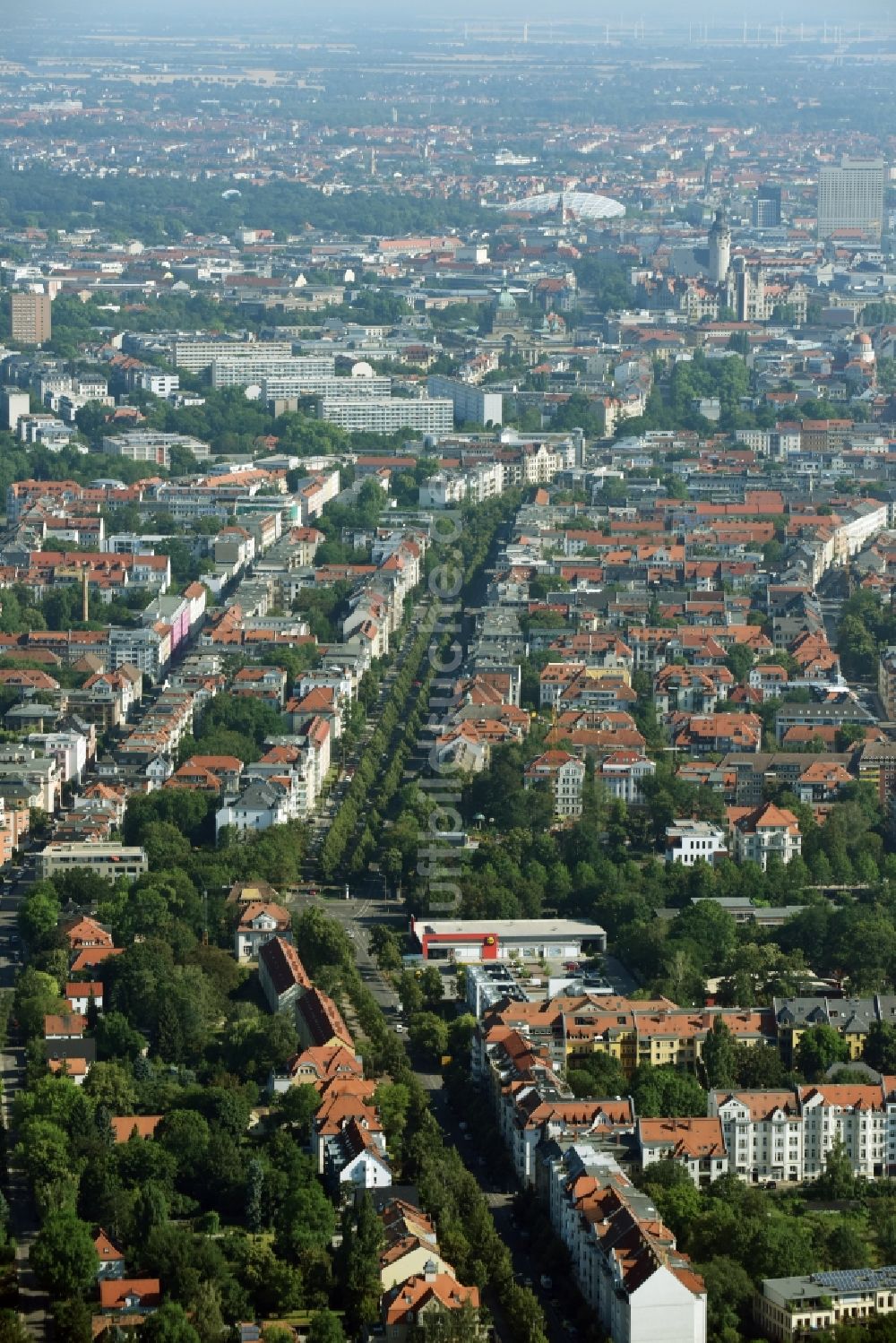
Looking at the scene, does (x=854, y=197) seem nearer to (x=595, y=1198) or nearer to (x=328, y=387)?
(x=328, y=387)

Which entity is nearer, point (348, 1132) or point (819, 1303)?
point (819, 1303)

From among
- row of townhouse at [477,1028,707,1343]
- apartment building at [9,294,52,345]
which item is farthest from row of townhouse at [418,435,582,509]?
row of townhouse at [477,1028,707,1343]

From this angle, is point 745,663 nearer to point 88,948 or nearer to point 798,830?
point 798,830

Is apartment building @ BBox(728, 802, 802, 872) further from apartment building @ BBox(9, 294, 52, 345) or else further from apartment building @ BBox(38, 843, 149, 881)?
apartment building @ BBox(9, 294, 52, 345)

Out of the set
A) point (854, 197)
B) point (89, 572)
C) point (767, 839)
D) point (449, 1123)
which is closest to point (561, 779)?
point (767, 839)

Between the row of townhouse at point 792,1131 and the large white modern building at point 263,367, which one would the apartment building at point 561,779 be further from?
the large white modern building at point 263,367

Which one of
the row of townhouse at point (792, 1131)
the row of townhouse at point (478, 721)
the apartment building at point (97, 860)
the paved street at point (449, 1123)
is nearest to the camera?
the paved street at point (449, 1123)

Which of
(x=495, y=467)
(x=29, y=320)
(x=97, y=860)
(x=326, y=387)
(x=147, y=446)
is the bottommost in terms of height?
(x=29, y=320)

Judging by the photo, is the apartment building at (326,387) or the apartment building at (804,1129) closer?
the apartment building at (804,1129)

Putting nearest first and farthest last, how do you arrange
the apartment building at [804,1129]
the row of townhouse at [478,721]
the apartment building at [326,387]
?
the apartment building at [804,1129], the row of townhouse at [478,721], the apartment building at [326,387]

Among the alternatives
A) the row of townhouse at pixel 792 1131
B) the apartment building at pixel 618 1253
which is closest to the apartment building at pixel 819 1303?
the apartment building at pixel 618 1253

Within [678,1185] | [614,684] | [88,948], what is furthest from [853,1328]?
[614,684]
